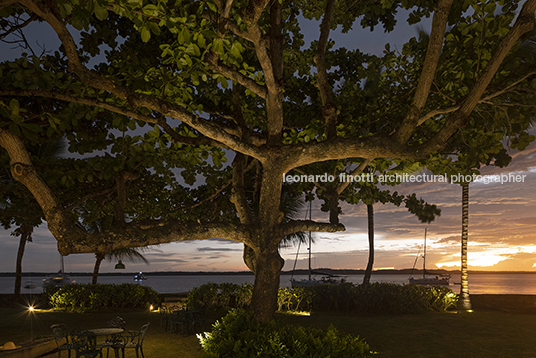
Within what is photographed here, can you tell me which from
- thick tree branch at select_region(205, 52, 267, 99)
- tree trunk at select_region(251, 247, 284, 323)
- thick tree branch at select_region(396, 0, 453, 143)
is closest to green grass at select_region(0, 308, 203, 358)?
tree trunk at select_region(251, 247, 284, 323)

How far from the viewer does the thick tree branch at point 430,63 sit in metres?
5.04

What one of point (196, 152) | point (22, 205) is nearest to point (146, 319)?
point (22, 205)

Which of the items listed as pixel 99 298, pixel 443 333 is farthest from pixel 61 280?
pixel 443 333

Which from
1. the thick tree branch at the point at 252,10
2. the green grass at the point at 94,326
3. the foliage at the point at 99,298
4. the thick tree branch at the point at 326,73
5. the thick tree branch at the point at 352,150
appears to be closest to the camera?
the thick tree branch at the point at 252,10

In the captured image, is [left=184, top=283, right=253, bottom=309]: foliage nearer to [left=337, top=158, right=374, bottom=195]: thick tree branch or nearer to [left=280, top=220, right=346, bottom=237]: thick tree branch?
[left=280, top=220, right=346, bottom=237]: thick tree branch

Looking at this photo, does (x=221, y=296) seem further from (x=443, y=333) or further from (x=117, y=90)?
(x=117, y=90)

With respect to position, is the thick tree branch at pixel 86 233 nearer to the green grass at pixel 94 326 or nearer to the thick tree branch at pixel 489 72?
the green grass at pixel 94 326

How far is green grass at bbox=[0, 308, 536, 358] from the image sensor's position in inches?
343

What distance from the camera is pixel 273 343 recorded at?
227 inches

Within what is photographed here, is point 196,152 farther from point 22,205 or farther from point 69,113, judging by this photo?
point 22,205

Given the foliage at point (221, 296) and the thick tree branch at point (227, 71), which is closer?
the thick tree branch at point (227, 71)

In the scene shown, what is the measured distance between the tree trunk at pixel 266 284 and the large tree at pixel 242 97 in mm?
26

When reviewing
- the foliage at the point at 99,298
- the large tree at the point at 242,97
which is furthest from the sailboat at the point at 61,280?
the large tree at the point at 242,97

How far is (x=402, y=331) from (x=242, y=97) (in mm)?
8709
